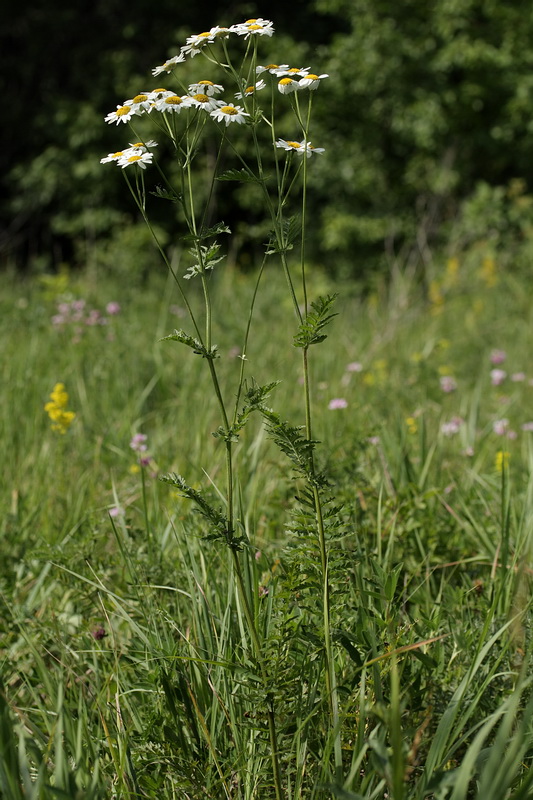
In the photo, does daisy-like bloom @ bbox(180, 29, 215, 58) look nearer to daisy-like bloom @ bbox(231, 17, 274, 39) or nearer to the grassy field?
daisy-like bloom @ bbox(231, 17, 274, 39)

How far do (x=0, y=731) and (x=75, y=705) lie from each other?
42 cm

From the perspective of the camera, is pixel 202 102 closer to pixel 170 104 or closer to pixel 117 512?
pixel 170 104

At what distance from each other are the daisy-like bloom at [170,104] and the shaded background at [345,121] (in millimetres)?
6073

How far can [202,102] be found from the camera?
95cm

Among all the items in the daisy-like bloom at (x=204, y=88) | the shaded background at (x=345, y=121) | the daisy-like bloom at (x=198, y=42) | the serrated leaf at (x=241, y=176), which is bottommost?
the shaded background at (x=345, y=121)

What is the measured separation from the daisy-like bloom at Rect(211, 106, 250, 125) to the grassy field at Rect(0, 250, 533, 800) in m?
0.47

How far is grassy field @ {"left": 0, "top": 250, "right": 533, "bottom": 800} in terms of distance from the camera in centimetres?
95

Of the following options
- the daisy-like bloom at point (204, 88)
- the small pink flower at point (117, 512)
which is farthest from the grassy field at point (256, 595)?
the daisy-like bloom at point (204, 88)

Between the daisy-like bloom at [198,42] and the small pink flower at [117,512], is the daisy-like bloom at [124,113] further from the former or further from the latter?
the small pink flower at [117,512]

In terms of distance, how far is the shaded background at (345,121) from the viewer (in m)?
7.41

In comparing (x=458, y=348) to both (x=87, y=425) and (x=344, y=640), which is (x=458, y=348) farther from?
(x=344, y=640)

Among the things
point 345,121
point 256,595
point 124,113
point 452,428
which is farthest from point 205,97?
point 345,121

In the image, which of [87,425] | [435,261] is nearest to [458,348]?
[87,425]

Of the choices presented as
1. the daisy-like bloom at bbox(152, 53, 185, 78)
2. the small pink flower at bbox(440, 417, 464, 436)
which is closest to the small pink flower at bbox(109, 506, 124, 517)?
the daisy-like bloom at bbox(152, 53, 185, 78)
